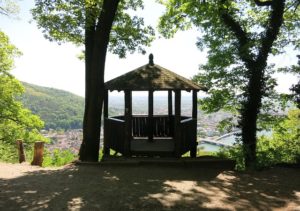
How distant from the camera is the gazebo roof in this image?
1284cm

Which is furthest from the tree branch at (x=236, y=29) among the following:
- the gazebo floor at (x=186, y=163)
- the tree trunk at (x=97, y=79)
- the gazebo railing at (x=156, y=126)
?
the gazebo floor at (x=186, y=163)

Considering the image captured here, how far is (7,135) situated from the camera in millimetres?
28578

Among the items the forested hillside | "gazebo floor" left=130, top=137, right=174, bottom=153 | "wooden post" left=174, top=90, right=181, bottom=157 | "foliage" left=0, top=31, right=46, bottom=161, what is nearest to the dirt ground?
"wooden post" left=174, top=90, right=181, bottom=157

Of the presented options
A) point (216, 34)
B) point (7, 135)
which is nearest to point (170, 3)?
point (216, 34)

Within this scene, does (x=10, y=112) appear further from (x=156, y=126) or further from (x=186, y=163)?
(x=186, y=163)

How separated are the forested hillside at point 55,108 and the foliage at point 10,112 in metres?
87.4

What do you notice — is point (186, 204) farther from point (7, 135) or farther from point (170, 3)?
point (7, 135)

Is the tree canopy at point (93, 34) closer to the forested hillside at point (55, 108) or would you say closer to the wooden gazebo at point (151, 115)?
the wooden gazebo at point (151, 115)

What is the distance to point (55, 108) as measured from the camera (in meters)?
140

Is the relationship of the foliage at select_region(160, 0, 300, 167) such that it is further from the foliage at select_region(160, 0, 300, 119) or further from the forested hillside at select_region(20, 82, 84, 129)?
the forested hillside at select_region(20, 82, 84, 129)

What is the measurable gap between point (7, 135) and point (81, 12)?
55.7 ft

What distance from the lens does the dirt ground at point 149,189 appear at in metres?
7.38

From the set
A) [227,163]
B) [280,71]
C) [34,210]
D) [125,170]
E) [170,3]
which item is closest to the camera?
[34,210]

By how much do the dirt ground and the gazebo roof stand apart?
9.62ft
